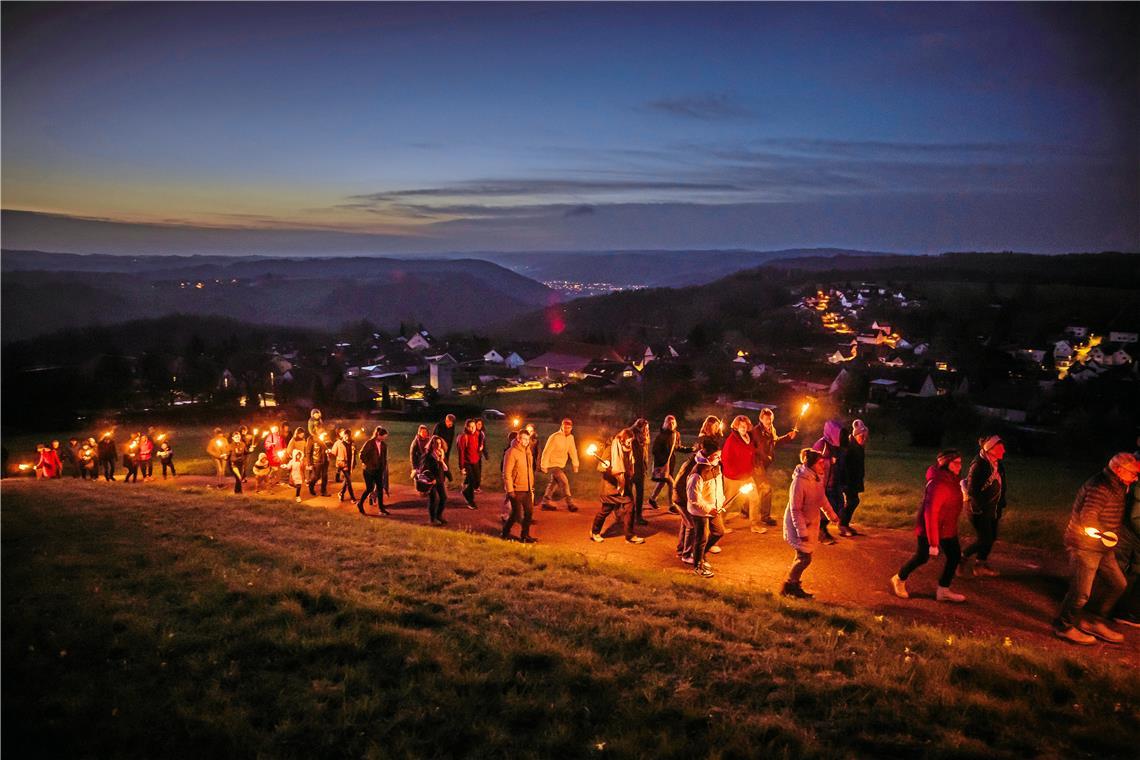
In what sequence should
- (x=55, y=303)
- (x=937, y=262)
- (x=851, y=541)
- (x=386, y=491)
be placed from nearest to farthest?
1. (x=851, y=541)
2. (x=386, y=491)
3. (x=55, y=303)
4. (x=937, y=262)

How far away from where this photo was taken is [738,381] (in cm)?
5969

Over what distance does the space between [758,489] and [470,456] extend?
593 cm

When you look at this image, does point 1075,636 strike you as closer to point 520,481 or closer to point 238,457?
point 520,481

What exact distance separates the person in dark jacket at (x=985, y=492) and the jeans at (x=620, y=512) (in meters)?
4.83

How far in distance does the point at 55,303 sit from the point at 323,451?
187 m

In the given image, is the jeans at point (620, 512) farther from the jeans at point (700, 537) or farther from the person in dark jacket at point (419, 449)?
the person in dark jacket at point (419, 449)

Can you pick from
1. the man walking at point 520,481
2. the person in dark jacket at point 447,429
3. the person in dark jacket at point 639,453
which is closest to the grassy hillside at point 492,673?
the man walking at point 520,481

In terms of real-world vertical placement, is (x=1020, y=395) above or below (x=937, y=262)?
below

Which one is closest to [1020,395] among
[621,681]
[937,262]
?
[621,681]

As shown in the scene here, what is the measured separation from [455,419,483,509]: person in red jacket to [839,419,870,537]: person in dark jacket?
23.8ft

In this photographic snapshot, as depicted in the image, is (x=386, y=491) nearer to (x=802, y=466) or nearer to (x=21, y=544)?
(x=21, y=544)

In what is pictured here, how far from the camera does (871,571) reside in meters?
9.50

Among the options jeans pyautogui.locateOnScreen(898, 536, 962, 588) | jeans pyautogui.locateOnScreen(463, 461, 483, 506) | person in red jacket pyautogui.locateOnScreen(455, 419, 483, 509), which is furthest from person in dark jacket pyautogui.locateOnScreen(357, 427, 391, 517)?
jeans pyautogui.locateOnScreen(898, 536, 962, 588)

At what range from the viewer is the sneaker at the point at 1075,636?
7.23m
